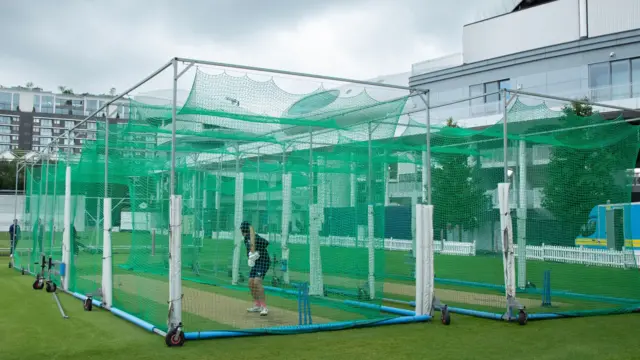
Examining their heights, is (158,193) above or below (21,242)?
above

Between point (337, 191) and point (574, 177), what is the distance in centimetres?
459

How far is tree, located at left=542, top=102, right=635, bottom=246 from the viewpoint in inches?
443

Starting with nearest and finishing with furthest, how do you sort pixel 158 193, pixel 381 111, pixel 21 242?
pixel 381 111
pixel 158 193
pixel 21 242

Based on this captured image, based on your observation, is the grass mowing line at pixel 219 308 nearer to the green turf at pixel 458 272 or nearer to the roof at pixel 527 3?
the green turf at pixel 458 272

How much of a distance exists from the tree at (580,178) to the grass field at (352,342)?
8.59ft

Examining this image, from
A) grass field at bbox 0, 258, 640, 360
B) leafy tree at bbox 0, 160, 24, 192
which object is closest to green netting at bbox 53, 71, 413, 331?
grass field at bbox 0, 258, 640, 360

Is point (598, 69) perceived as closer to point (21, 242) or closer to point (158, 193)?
point (158, 193)

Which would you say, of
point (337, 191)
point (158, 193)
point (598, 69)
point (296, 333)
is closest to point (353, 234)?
point (337, 191)

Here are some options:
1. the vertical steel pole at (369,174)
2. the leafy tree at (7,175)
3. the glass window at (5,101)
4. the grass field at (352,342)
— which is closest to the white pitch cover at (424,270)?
the grass field at (352,342)

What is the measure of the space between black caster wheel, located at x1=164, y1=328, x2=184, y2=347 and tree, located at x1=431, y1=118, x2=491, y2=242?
6.91 metres

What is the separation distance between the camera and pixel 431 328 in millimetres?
8305

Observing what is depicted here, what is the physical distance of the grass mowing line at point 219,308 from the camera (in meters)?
8.62

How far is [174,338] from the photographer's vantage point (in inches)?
272

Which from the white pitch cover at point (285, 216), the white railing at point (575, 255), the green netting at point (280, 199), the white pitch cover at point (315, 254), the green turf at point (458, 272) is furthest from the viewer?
the white railing at point (575, 255)
